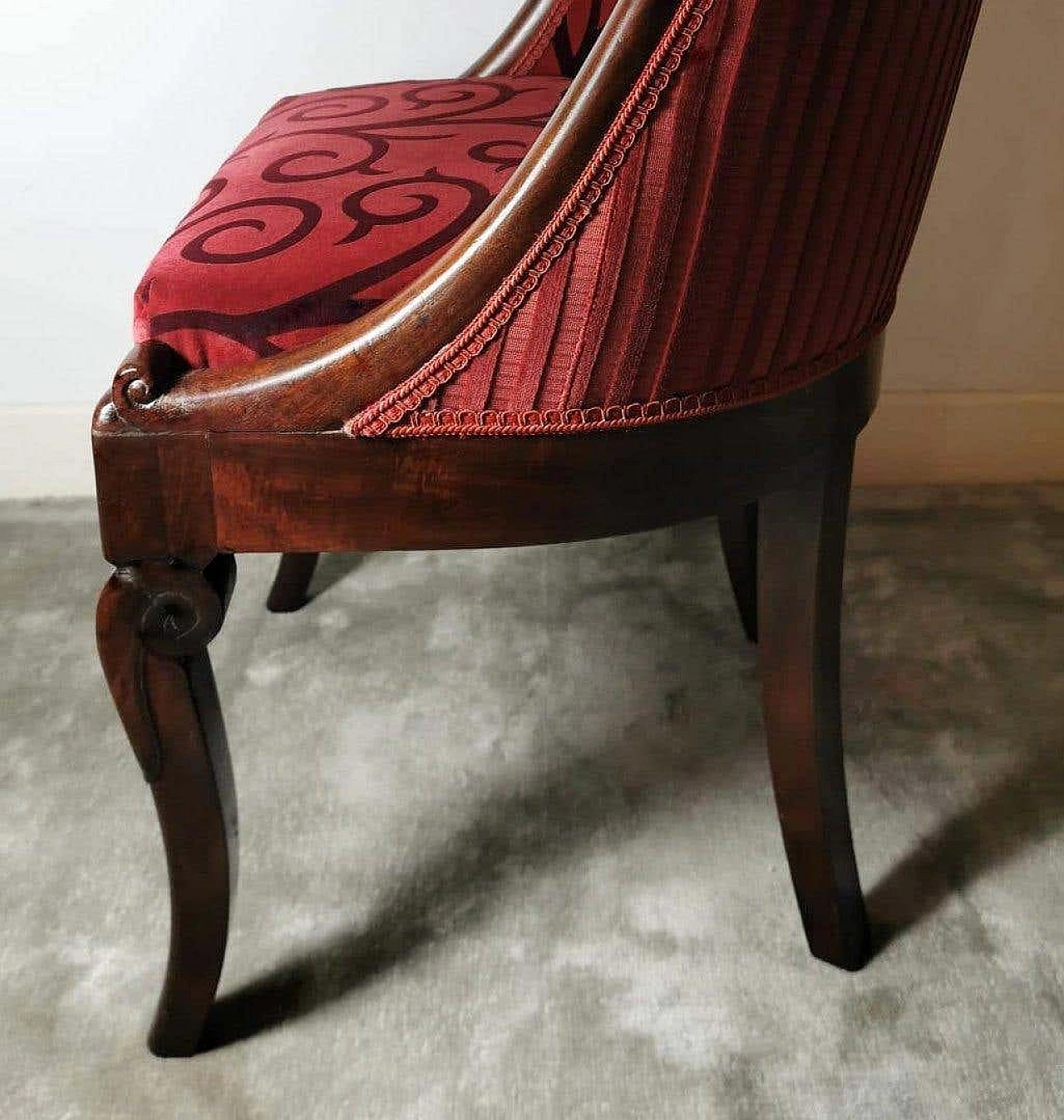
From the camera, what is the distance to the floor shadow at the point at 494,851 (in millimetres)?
905

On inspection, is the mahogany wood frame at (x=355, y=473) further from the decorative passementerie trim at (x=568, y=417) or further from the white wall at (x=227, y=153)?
the white wall at (x=227, y=153)

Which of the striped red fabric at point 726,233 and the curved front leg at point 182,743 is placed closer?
the striped red fabric at point 726,233

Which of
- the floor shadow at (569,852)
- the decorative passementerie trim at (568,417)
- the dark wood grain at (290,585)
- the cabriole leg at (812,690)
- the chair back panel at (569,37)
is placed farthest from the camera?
the dark wood grain at (290,585)

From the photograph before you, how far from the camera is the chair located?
0.58 meters

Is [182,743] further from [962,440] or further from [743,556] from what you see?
[962,440]

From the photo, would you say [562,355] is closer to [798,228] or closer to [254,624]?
[798,228]

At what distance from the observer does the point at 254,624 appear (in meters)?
1.36

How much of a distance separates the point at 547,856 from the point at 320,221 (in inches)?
21.4

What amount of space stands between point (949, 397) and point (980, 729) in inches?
23.4

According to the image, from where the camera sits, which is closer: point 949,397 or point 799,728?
point 799,728

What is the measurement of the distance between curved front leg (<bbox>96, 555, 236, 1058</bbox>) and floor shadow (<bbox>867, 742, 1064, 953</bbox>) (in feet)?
1.63

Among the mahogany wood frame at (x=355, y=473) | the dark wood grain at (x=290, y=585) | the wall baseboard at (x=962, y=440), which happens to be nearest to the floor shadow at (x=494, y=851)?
the mahogany wood frame at (x=355, y=473)

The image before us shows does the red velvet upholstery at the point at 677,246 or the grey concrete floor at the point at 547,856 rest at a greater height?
the red velvet upholstery at the point at 677,246

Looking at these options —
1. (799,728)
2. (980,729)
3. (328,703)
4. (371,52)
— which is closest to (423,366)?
(799,728)
